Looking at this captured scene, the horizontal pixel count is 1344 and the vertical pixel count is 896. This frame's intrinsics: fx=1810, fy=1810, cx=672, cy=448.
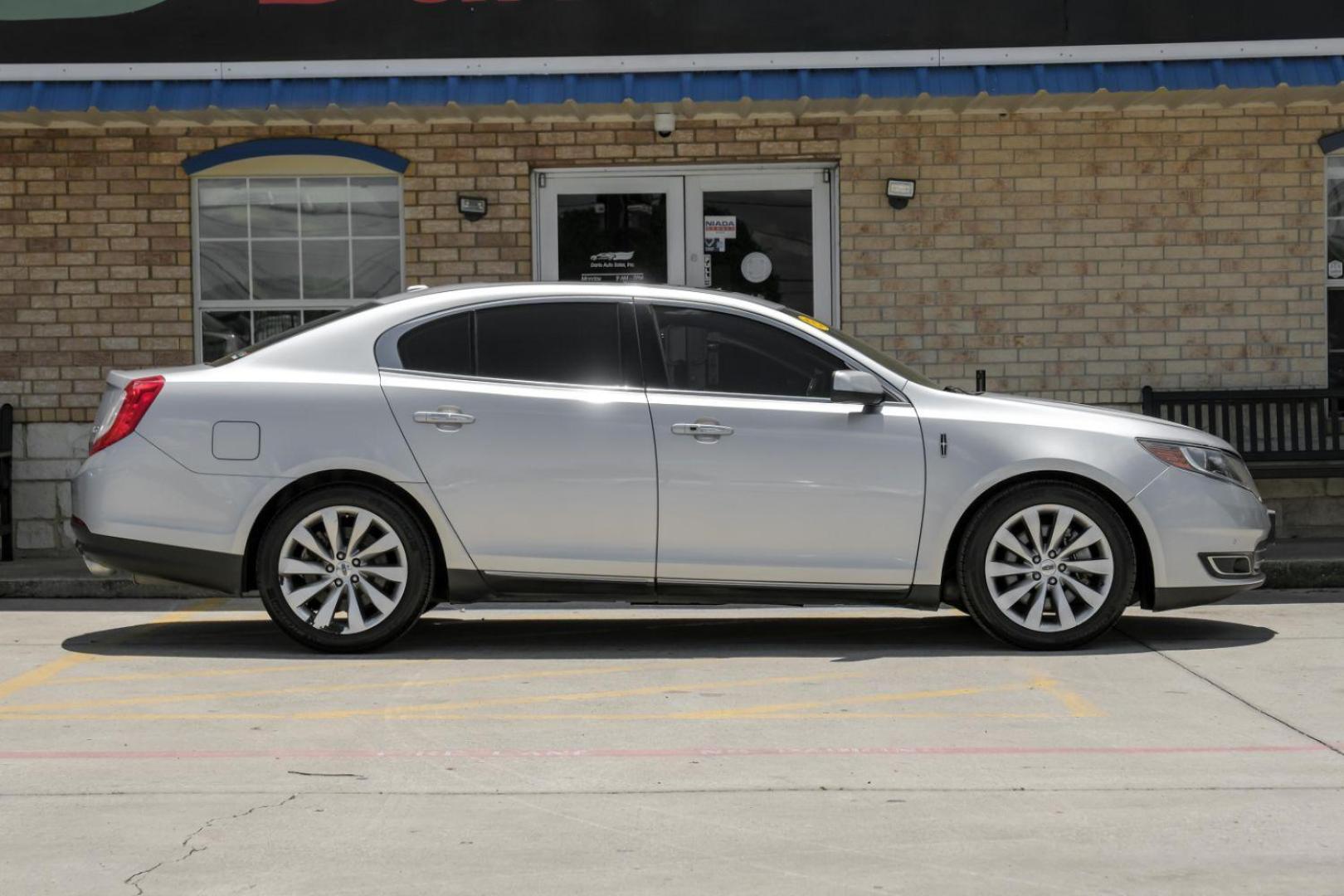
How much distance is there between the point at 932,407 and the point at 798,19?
4.89 metres

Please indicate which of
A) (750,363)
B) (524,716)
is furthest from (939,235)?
(524,716)

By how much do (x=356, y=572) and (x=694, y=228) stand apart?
5504 millimetres

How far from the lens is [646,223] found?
509 inches

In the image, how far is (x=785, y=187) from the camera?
12.9 metres

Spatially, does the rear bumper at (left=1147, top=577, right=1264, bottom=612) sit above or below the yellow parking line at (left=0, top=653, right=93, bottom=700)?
above

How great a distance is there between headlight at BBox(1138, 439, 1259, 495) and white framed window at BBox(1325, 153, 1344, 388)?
16.6 feet

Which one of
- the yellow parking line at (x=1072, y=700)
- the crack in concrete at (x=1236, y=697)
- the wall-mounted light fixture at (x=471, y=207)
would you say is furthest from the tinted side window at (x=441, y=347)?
the wall-mounted light fixture at (x=471, y=207)

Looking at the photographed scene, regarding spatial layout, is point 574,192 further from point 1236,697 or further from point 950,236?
point 1236,697

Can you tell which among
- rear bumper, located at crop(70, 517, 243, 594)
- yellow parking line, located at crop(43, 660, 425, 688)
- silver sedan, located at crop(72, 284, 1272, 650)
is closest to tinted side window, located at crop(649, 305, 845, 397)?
silver sedan, located at crop(72, 284, 1272, 650)

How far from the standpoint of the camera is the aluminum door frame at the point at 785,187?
507 inches

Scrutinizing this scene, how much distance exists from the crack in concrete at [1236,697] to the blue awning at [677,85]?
441 cm

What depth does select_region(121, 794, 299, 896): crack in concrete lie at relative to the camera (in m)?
4.60

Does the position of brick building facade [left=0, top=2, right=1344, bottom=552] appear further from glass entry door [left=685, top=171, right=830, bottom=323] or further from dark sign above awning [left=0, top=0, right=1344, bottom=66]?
dark sign above awning [left=0, top=0, right=1344, bottom=66]

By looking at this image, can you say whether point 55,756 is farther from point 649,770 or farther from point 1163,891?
point 1163,891
